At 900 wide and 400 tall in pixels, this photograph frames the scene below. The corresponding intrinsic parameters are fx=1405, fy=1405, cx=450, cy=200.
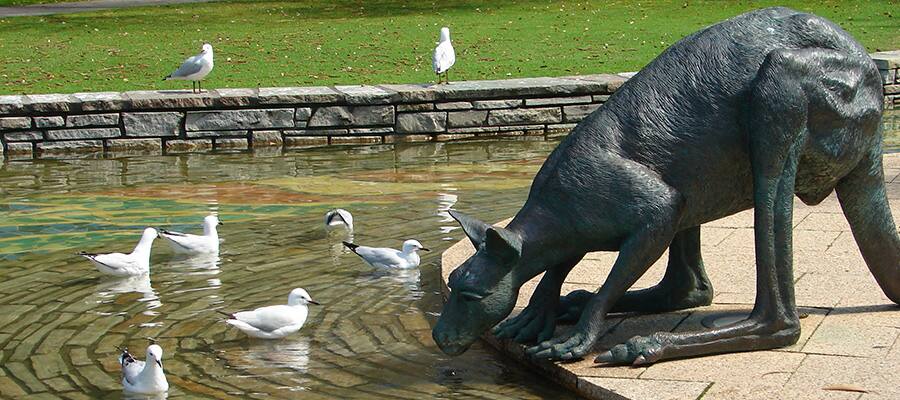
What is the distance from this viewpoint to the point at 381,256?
8.95m

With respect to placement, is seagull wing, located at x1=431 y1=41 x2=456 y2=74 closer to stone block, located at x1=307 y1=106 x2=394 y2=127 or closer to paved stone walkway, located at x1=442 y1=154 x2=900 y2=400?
stone block, located at x1=307 y1=106 x2=394 y2=127

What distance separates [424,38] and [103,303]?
1232cm

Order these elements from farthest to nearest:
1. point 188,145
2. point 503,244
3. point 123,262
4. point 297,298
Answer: point 188,145, point 123,262, point 297,298, point 503,244

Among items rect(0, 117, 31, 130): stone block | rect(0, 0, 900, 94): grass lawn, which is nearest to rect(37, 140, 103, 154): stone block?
rect(0, 117, 31, 130): stone block

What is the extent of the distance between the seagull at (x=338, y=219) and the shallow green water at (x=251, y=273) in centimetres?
11

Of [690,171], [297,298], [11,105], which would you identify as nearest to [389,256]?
[297,298]

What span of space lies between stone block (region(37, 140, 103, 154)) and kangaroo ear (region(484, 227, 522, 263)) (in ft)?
28.6

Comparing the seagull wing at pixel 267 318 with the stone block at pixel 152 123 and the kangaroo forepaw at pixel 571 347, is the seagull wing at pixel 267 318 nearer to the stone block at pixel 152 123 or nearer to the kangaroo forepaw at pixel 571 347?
the kangaroo forepaw at pixel 571 347

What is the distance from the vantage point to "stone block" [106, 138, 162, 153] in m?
14.2

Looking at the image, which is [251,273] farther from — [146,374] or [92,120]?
[92,120]

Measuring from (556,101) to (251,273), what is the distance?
6.52 meters

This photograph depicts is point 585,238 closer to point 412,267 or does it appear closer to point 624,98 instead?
point 624,98

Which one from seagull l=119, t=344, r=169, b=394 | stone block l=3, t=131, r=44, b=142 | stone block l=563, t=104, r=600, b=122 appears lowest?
seagull l=119, t=344, r=169, b=394

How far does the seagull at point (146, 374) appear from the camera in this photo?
6406mm
